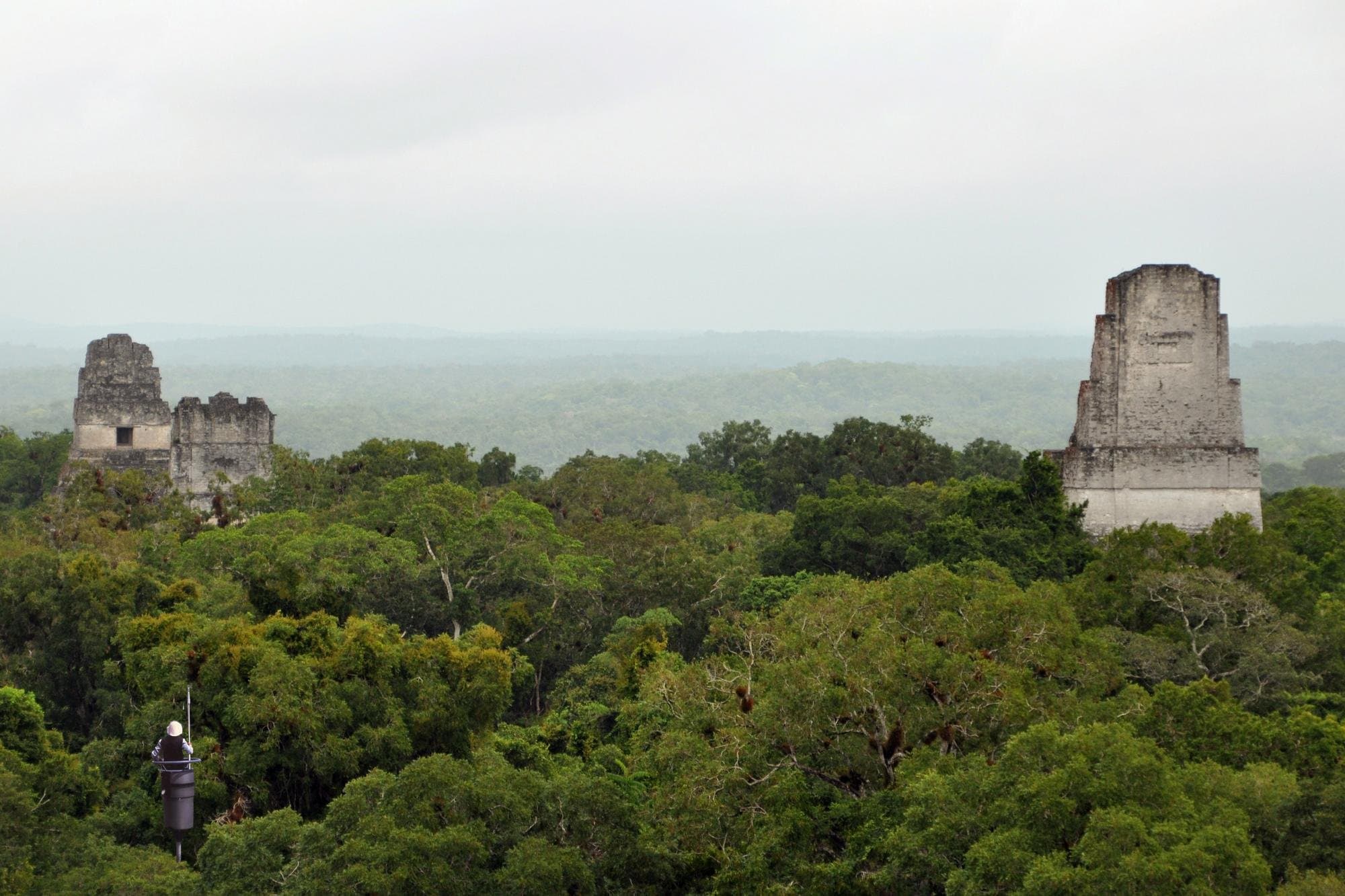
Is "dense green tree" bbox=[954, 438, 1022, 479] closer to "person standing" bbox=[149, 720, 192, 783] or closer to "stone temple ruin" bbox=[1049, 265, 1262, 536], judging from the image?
"stone temple ruin" bbox=[1049, 265, 1262, 536]

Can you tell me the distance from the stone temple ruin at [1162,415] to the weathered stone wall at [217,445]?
63.0ft

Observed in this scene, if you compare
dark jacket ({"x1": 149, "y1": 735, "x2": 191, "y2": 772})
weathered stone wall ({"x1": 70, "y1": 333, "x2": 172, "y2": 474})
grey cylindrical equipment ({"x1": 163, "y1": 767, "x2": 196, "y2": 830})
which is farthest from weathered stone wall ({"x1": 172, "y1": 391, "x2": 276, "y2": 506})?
dark jacket ({"x1": 149, "y1": 735, "x2": 191, "y2": 772})

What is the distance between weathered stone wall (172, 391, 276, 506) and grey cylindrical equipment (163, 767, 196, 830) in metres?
24.0

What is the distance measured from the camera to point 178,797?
13320 mm

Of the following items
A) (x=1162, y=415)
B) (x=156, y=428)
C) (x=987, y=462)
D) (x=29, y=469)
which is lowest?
(x=29, y=469)

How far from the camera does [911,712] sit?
1589 centimetres

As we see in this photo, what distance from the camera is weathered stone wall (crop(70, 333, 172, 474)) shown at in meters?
38.0

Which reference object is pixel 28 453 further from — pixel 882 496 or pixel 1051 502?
pixel 1051 502

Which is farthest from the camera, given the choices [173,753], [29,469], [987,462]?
[29,469]

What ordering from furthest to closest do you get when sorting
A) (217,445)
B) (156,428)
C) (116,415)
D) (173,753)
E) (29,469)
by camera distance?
1. (29,469)
2. (156,428)
3. (116,415)
4. (217,445)
5. (173,753)

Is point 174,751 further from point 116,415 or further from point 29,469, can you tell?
point 29,469

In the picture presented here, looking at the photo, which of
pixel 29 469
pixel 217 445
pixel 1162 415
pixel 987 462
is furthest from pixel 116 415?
pixel 987 462

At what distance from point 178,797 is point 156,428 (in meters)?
26.6

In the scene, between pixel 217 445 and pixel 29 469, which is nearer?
pixel 217 445
